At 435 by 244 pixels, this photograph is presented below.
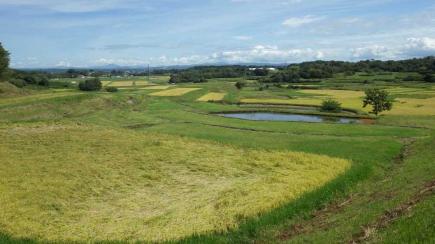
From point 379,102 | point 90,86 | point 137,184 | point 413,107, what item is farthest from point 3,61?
point 413,107

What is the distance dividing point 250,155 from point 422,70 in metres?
98.3

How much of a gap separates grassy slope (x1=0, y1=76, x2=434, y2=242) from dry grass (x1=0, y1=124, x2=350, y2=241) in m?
0.91

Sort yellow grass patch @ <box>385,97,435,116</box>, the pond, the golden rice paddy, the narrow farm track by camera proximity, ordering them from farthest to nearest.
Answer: the golden rice paddy → the pond → yellow grass patch @ <box>385,97,435,116</box> → the narrow farm track

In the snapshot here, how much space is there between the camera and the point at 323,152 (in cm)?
2719

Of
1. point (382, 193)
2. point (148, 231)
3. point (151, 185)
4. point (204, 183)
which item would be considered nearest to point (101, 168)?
point (151, 185)

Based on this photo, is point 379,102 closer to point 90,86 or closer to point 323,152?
point 323,152

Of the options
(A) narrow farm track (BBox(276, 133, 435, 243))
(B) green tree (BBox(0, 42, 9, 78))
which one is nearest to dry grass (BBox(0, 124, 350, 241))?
(A) narrow farm track (BBox(276, 133, 435, 243))

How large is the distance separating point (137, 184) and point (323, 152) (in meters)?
13.3

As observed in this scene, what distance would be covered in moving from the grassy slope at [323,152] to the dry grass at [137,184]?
2.97 ft

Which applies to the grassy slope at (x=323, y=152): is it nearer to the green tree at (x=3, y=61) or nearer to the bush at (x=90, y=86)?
the green tree at (x=3, y=61)

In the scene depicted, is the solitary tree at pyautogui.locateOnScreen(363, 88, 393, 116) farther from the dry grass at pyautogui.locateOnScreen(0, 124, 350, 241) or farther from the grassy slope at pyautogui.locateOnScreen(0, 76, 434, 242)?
the dry grass at pyautogui.locateOnScreen(0, 124, 350, 241)

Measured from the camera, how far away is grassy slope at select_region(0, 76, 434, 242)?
12.0 meters

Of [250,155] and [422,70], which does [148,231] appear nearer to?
[250,155]

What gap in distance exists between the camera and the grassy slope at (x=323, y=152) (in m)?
12.0
